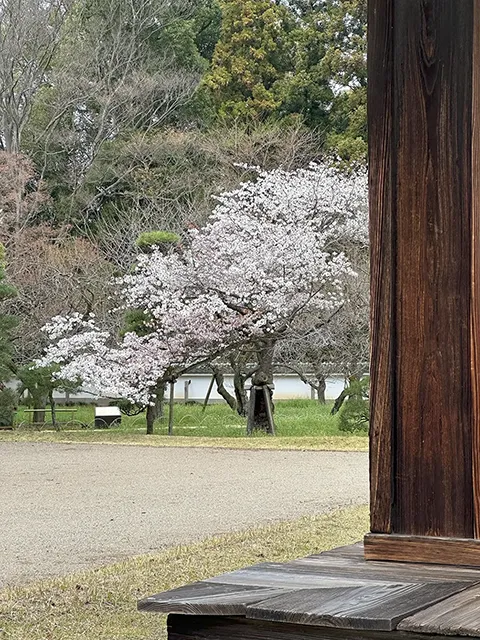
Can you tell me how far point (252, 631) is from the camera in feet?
5.22

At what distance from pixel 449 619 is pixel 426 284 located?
2.07 ft

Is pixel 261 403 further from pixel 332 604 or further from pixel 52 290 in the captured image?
pixel 332 604

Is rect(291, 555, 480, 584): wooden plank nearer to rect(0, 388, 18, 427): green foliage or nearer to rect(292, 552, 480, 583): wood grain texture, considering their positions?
rect(292, 552, 480, 583): wood grain texture

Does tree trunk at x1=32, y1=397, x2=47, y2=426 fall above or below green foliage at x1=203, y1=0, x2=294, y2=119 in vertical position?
below

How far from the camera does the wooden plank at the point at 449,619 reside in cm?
139

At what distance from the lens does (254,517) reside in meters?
6.22

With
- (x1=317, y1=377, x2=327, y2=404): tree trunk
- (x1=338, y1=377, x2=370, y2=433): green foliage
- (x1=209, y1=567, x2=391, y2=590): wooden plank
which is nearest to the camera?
(x1=209, y1=567, x2=391, y2=590): wooden plank

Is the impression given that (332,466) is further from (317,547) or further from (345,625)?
(345,625)

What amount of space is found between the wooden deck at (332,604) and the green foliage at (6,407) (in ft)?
37.8

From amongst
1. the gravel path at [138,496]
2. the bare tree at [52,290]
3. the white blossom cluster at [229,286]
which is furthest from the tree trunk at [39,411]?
the gravel path at [138,496]

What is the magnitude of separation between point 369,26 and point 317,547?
351 centimetres

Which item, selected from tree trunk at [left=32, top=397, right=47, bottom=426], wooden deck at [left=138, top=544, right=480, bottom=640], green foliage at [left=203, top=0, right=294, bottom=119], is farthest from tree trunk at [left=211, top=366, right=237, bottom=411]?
wooden deck at [left=138, top=544, right=480, bottom=640]

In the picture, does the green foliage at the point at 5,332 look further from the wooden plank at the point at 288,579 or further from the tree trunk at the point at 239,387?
the wooden plank at the point at 288,579

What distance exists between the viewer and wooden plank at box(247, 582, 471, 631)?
4.75 feet
